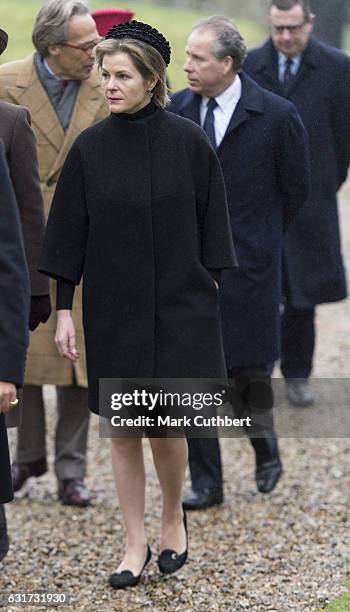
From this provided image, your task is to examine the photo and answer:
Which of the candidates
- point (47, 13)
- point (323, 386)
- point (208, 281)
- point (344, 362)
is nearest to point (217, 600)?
point (208, 281)

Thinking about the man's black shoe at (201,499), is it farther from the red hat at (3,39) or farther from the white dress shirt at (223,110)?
the red hat at (3,39)

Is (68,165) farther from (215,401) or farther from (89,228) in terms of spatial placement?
(215,401)

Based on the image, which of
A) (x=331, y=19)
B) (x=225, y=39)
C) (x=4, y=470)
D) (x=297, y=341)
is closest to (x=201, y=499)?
(x=297, y=341)

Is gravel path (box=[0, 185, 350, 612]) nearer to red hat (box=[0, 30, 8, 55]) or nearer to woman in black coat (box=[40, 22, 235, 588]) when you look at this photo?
woman in black coat (box=[40, 22, 235, 588])

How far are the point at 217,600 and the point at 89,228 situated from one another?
136 cm

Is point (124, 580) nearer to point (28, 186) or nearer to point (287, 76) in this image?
point (28, 186)

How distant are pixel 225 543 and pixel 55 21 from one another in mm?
2124

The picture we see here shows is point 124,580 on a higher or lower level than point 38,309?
lower

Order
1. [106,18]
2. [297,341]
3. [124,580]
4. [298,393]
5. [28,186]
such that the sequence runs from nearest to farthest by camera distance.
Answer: [28,186]
[124,580]
[106,18]
[297,341]
[298,393]

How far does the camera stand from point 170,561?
461 centimetres

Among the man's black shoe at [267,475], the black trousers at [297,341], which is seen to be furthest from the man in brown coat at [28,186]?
the black trousers at [297,341]

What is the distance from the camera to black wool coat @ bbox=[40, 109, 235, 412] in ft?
13.6

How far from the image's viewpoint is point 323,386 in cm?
756

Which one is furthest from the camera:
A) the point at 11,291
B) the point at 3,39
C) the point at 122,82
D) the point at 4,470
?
the point at 3,39
